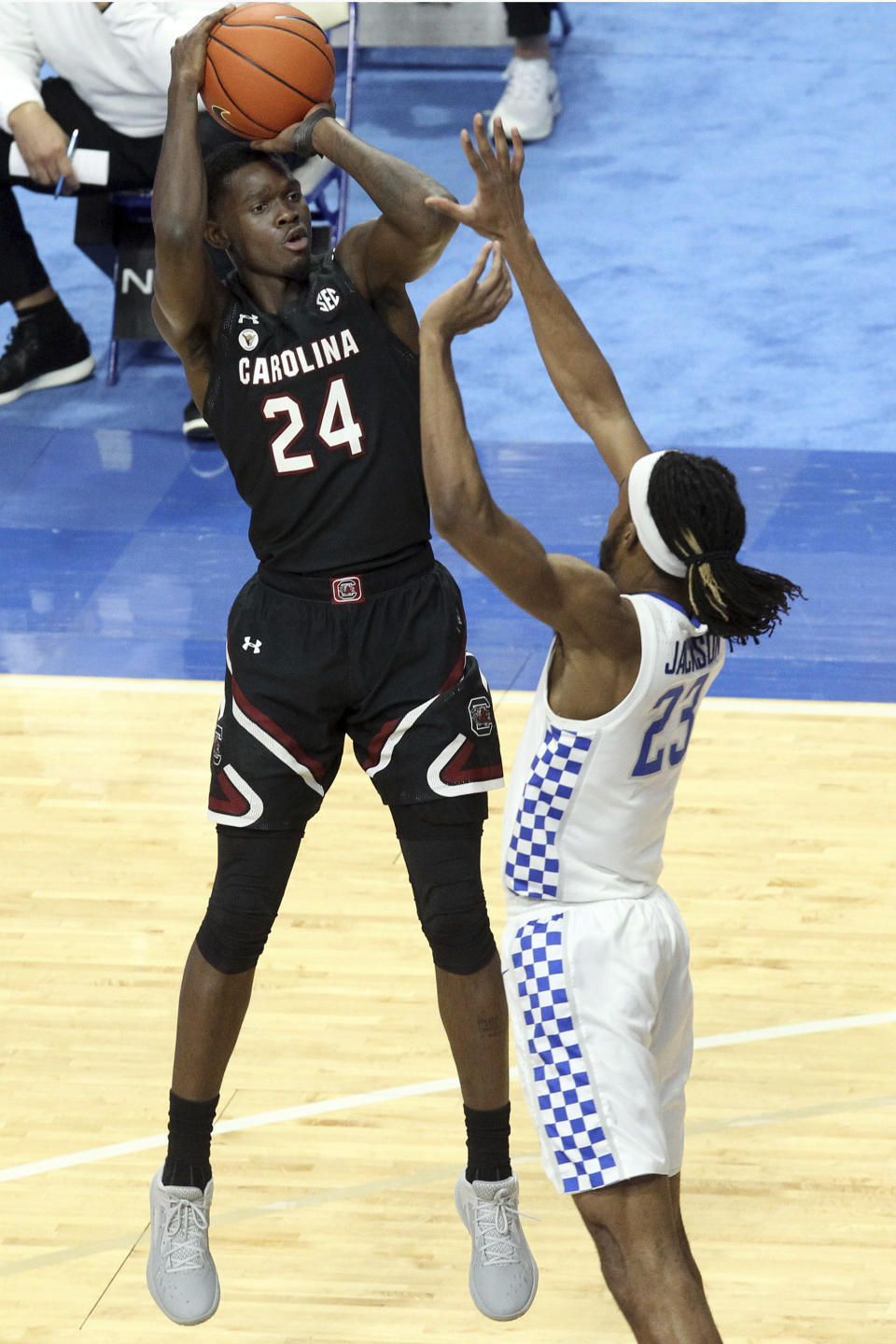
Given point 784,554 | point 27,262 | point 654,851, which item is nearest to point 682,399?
point 784,554

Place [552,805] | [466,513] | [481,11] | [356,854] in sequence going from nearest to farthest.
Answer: [466,513] < [552,805] < [356,854] < [481,11]

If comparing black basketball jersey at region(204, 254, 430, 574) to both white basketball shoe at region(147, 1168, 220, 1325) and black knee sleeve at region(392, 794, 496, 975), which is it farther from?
white basketball shoe at region(147, 1168, 220, 1325)

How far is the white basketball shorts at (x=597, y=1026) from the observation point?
10.2 ft

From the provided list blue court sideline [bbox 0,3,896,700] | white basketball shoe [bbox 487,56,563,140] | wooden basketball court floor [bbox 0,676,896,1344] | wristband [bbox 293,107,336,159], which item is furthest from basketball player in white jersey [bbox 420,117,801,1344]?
white basketball shoe [bbox 487,56,563,140]

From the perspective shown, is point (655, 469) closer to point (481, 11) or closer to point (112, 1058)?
point (112, 1058)

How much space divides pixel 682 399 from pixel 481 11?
3.51 meters

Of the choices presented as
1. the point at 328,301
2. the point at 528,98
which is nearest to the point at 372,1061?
the point at 328,301

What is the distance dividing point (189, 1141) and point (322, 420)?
1.42 meters

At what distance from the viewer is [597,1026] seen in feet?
10.3

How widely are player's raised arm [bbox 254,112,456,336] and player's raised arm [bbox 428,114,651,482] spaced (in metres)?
0.08

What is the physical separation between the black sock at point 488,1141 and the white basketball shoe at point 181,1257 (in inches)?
20.8

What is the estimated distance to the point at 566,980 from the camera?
3.15m

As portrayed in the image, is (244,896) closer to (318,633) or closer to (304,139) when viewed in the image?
(318,633)

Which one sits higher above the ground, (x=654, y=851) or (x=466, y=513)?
(x=466, y=513)
